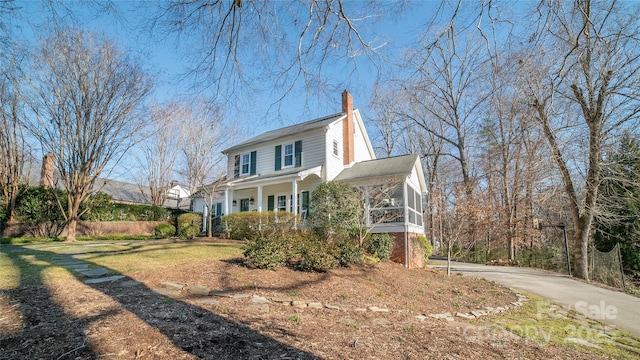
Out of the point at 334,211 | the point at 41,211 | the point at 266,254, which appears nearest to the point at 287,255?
the point at 266,254

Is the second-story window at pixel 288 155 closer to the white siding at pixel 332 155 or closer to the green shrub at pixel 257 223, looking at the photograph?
the white siding at pixel 332 155

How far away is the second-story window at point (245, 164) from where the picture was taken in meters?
17.9

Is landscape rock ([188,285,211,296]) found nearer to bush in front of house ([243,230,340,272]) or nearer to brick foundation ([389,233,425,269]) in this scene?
bush in front of house ([243,230,340,272])

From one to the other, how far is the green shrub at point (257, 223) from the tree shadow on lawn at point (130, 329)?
674cm

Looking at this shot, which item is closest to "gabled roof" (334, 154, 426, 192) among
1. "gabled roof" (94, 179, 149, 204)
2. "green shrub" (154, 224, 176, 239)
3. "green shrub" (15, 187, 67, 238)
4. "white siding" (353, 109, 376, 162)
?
"white siding" (353, 109, 376, 162)

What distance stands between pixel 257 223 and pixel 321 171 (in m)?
3.88

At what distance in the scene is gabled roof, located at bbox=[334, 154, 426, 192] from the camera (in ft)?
42.6

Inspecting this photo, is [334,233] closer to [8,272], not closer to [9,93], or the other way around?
→ [8,272]

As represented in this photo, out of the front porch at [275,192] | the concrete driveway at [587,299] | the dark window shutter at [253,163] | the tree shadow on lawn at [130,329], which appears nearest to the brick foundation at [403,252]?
the concrete driveway at [587,299]

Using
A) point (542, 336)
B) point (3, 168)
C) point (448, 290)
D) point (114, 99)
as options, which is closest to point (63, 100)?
point (114, 99)

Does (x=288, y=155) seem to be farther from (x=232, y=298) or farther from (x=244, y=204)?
(x=232, y=298)

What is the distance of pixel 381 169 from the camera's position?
13.9 m

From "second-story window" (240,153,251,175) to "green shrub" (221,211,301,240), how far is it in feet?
12.0

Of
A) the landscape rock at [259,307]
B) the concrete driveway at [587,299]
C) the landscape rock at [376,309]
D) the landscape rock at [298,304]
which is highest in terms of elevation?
the landscape rock at [259,307]
